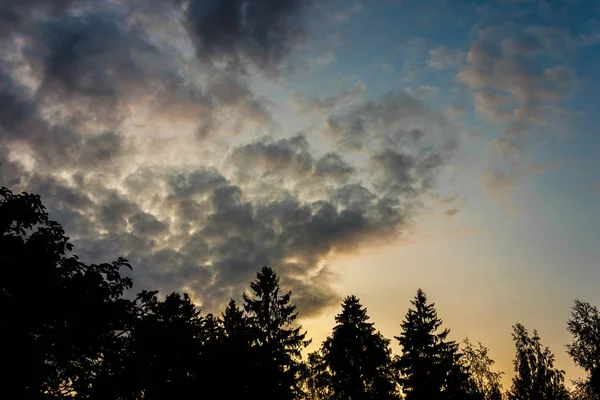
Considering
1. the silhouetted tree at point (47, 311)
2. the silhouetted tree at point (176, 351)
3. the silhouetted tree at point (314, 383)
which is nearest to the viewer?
the silhouetted tree at point (47, 311)

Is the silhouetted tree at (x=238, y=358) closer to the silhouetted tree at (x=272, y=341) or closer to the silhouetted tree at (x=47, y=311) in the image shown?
the silhouetted tree at (x=272, y=341)

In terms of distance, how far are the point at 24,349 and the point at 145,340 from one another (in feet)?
10.5

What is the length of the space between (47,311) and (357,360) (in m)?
33.2

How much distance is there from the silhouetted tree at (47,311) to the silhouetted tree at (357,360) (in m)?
31.4

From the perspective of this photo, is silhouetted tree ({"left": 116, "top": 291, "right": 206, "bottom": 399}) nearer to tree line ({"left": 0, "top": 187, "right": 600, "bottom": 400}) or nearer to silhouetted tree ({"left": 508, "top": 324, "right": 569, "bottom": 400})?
tree line ({"left": 0, "top": 187, "right": 600, "bottom": 400})

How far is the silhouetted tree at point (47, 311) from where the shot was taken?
21.3 ft

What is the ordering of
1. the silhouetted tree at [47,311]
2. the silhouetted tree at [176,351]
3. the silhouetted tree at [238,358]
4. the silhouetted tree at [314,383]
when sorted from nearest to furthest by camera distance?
the silhouetted tree at [47,311], the silhouetted tree at [176,351], the silhouetted tree at [238,358], the silhouetted tree at [314,383]

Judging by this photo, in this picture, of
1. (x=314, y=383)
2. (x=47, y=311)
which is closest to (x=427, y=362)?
(x=314, y=383)

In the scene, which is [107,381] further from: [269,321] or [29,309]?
[269,321]

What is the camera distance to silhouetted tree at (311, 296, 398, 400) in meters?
33.9

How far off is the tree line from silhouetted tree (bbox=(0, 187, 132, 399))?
0.8 inches

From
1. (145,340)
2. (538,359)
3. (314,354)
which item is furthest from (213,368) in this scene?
(538,359)

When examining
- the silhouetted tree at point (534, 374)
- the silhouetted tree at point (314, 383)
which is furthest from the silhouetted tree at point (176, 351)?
the silhouetted tree at point (534, 374)

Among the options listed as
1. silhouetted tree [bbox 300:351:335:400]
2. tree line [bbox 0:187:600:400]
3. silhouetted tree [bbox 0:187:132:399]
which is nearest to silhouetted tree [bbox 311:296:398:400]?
tree line [bbox 0:187:600:400]
